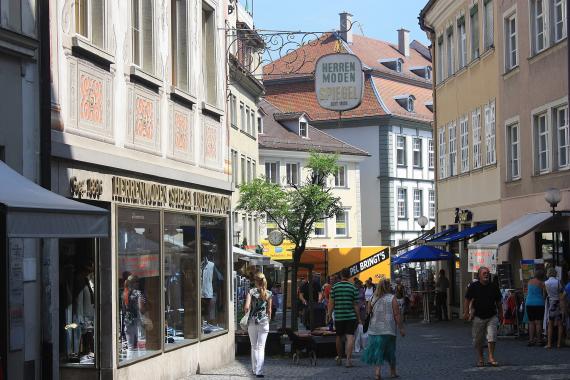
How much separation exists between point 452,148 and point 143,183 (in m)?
26.8

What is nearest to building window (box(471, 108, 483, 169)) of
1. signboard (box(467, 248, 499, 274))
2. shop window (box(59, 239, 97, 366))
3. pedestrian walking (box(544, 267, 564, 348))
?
signboard (box(467, 248, 499, 274))

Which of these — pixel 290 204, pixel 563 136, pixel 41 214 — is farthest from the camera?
pixel 290 204

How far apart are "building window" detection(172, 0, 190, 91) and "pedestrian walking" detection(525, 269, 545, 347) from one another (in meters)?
9.73

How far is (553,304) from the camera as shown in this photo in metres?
25.6

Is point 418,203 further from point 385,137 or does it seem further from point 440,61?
point 440,61

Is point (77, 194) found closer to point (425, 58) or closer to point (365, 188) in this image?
point (365, 188)

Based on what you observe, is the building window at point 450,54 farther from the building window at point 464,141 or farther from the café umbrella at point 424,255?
the café umbrella at point 424,255

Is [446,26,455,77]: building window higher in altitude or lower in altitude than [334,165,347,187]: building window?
higher

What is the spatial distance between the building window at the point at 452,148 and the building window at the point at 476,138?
3055 millimetres

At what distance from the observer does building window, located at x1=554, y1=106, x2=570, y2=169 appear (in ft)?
97.5

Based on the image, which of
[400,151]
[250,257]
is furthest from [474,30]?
[400,151]

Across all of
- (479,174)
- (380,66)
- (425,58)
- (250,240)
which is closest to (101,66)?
(479,174)

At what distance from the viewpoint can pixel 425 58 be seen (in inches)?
4198

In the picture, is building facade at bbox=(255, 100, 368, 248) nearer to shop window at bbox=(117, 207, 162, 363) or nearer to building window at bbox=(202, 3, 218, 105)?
building window at bbox=(202, 3, 218, 105)
